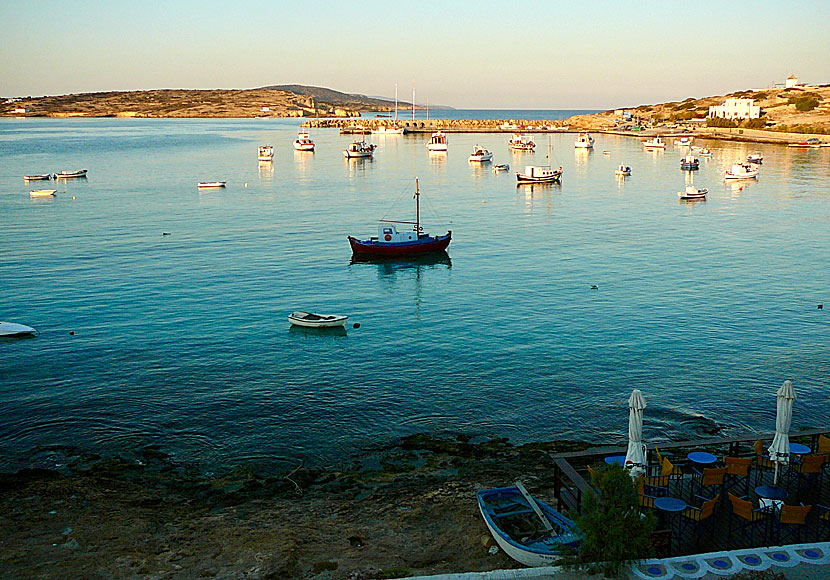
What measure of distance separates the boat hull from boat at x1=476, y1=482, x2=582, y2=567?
33.0 m

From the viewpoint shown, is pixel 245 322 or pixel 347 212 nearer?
pixel 245 322

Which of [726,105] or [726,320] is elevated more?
[726,105]

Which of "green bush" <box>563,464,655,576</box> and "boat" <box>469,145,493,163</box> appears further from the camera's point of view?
"boat" <box>469,145,493,163</box>

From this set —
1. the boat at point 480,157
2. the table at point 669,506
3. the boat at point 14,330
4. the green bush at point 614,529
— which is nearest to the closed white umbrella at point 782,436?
the table at point 669,506

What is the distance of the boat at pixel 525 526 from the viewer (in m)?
12.6

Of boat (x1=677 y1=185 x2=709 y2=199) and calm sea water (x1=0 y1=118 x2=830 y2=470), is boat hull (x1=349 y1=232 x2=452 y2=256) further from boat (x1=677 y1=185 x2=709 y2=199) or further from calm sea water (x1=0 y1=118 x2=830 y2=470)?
boat (x1=677 y1=185 x2=709 y2=199)

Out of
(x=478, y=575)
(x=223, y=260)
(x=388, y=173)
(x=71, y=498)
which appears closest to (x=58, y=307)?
(x=223, y=260)

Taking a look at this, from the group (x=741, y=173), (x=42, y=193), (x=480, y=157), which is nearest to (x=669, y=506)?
(x=42, y=193)

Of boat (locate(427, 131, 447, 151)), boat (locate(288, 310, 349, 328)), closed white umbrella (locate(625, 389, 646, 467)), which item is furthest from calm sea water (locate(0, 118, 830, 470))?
boat (locate(427, 131, 447, 151))

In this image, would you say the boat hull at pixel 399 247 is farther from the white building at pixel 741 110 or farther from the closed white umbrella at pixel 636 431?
the white building at pixel 741 110

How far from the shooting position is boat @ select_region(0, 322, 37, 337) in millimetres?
30656

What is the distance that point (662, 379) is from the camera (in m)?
26.3

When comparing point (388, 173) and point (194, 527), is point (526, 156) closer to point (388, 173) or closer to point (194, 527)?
point (388, 173)

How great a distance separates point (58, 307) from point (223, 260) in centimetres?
1273
